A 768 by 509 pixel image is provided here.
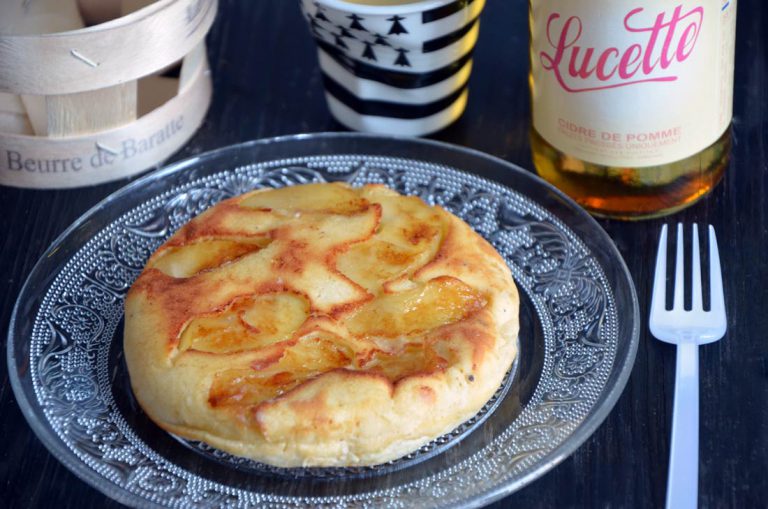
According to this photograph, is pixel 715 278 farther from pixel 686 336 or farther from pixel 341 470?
pixel 341 470

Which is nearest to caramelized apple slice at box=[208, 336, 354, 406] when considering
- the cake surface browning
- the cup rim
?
the cake surface browning

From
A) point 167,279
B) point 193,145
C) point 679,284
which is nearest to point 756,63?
point 679,284

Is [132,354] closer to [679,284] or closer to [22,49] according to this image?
[22,49]

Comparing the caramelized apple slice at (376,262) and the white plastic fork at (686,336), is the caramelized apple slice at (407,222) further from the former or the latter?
the white plastic fork at (686,336)

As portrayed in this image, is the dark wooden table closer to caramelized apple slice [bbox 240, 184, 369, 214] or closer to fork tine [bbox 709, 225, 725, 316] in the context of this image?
fork tine [bbox 709, 225, 725, 316]

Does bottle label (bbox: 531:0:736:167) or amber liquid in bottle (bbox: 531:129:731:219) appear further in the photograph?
amber liquid in bottle (bbox: 531:129:731:219)

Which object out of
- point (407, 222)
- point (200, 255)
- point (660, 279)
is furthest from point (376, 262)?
point (660, 279)
